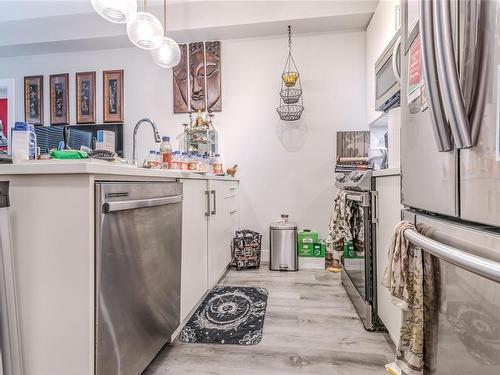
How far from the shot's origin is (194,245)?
1907mm

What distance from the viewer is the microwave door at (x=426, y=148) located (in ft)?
Result: 2.00

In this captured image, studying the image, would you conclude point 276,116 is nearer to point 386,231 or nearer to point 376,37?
point 376,37

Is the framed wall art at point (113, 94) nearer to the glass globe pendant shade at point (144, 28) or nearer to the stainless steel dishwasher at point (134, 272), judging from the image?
the glass globe pendant shade at point (144, 28)

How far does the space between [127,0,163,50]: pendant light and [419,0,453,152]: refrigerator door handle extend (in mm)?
2058

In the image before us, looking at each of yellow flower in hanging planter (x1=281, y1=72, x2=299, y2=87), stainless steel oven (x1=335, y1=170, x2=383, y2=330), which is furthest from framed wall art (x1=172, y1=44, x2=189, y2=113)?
stainless steel oven (x1=335, y1=170, x2=383, y2=330)

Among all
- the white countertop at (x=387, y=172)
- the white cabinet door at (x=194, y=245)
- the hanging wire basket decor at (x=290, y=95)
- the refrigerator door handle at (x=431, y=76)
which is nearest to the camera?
the refrigerator door handle at (x=431, y=76)

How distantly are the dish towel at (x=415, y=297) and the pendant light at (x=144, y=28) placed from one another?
2175 millimetres

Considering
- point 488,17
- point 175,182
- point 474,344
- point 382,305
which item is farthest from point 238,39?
point 474,344

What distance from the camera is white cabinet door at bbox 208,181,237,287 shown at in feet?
7.52

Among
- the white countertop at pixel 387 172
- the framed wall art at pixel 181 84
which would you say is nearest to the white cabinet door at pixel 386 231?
the white countertop at pixel 387 172

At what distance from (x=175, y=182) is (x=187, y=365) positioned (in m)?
0.92

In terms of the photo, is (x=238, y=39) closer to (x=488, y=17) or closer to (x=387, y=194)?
(x=387, y=194)

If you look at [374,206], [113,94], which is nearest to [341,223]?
[374,206]

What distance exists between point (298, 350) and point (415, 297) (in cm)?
101
